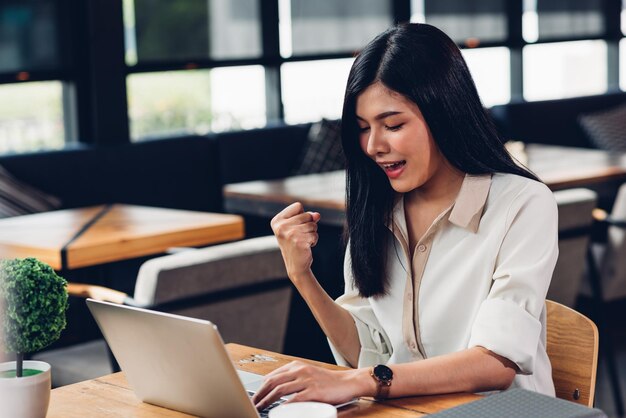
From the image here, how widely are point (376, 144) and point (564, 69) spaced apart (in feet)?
20.6

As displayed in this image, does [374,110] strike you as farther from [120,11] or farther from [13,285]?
[120,11]

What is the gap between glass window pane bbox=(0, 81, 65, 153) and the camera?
4957 millimetres

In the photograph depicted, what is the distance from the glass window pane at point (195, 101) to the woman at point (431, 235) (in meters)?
3.56

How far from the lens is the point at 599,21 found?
7.91 metres

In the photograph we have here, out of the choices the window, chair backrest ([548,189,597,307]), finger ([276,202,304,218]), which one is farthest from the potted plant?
the window

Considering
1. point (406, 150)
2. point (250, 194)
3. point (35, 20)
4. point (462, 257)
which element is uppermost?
point (35, 20)

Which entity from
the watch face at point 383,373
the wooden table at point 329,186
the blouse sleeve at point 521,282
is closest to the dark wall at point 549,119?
the wooden table at point 329,186

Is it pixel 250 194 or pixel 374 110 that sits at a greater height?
pixel 374 110

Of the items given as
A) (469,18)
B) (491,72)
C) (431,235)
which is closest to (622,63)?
(491,72)

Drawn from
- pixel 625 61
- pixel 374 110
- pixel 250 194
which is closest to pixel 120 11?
pixel 250 194

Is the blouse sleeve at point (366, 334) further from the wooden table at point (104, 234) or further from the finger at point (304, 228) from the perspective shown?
the wooden table at point (104, 234)

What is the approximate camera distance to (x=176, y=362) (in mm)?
1462

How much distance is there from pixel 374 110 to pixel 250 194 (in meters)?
2.85

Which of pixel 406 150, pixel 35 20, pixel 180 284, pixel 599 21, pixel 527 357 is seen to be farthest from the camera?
pixel 599 21
